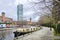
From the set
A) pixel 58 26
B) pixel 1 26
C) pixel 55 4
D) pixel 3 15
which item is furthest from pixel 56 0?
pixel 3 15

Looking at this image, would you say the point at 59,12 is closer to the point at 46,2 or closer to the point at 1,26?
the point at 46,2

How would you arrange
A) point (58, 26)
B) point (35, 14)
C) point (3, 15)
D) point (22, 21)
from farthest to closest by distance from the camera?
point (3, 15) → point (22, 21) → point (58, 26) → point (35, 14)

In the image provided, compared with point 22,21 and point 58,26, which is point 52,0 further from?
point 22,21

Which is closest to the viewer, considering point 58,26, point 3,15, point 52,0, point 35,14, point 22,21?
point 52,0

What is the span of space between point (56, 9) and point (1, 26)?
429 feet

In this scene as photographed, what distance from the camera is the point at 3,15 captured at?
196 m

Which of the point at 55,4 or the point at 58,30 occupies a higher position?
the point at 55,4

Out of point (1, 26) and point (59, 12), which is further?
point (1, 26)

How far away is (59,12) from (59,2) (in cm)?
102

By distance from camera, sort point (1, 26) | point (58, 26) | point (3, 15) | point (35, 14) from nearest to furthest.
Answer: point (35, 14)
point (58, 26)
point (1, 26)
point (3, 15)

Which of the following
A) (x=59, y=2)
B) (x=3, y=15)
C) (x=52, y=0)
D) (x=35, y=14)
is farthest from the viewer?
(x=3, y=15)

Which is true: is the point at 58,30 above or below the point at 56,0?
below

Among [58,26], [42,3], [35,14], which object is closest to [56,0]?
[42,3]

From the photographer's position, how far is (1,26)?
143 m
